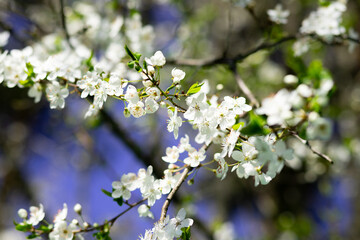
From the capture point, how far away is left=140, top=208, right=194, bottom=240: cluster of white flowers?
109 centimetres

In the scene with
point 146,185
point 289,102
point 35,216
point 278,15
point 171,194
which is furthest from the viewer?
point 278,15

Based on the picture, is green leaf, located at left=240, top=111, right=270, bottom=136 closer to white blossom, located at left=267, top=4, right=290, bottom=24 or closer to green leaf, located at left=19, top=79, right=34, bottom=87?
green leaf, located at left=19, top=79, right=34, bottom=87

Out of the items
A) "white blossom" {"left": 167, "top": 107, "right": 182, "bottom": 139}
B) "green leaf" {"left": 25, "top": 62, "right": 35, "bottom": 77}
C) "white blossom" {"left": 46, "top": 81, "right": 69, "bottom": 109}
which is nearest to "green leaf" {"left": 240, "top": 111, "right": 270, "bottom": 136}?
"white blossom" {"left": 167, "top": 107, "right": 182, "bottom": 139}

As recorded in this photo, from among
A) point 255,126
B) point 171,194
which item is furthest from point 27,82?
point 255,126

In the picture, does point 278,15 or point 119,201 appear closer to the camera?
point 119,201

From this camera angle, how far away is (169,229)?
1.10m

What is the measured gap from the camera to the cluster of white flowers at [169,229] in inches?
42.9

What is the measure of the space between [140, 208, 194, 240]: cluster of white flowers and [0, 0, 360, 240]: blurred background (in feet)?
3.85

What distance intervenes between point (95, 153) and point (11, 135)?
242cm

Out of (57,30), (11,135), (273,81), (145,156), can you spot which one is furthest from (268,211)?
(11,135)

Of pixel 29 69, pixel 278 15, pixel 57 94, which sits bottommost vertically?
pixel 278 15

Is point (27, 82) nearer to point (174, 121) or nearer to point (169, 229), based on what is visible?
point (174, 121)

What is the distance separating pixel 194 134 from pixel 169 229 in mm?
2619

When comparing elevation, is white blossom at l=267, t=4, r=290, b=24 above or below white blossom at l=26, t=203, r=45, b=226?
below
